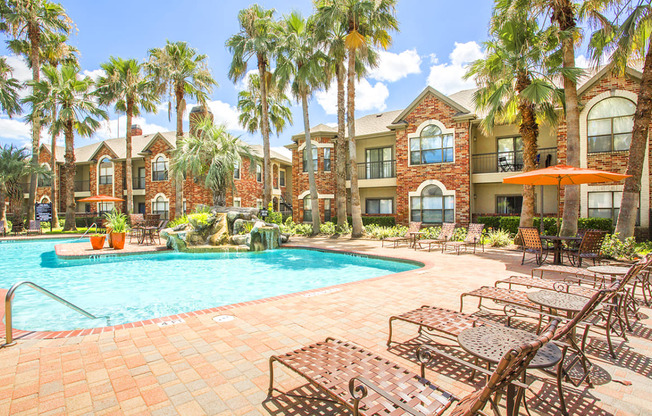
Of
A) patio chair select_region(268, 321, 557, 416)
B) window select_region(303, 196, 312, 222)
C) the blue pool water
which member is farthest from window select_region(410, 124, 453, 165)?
patio chair select_region(268, 321, 557, 416)

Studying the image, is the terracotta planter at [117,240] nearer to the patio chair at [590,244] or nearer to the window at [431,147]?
the window at [431,147]

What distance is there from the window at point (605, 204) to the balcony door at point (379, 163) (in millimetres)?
10725

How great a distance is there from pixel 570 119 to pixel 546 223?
5537 millimetres

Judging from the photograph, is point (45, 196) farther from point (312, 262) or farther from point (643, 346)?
point (643, 346)

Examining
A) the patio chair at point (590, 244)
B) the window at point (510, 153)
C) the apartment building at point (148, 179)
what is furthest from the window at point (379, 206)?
the patio chair at point (590, 244)

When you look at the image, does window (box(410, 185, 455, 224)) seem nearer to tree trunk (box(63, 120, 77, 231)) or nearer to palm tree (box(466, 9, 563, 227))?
palm tree (box(466, 9, 563, 227))

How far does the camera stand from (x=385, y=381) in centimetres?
240

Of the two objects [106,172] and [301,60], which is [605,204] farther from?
[106,172]

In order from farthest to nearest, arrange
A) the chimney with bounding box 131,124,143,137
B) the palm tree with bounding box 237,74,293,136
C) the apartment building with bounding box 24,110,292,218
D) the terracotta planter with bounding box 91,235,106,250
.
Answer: the chimney with bounding box 131,124,143,137, the apartment building with bounding box 24,110,292,218, the palm tree with bounding box 237,74,293,136, the terracotta planter with bounding box 91,235,106,250

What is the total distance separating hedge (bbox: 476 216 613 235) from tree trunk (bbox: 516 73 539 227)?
1.83 m

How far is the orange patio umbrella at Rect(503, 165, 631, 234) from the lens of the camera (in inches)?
346

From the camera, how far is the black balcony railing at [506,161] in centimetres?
1772

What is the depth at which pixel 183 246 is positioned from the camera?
47.3ft

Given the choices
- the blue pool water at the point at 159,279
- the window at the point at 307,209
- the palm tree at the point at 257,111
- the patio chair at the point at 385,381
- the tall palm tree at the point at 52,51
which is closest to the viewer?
the patio chair at the point at 385,381
